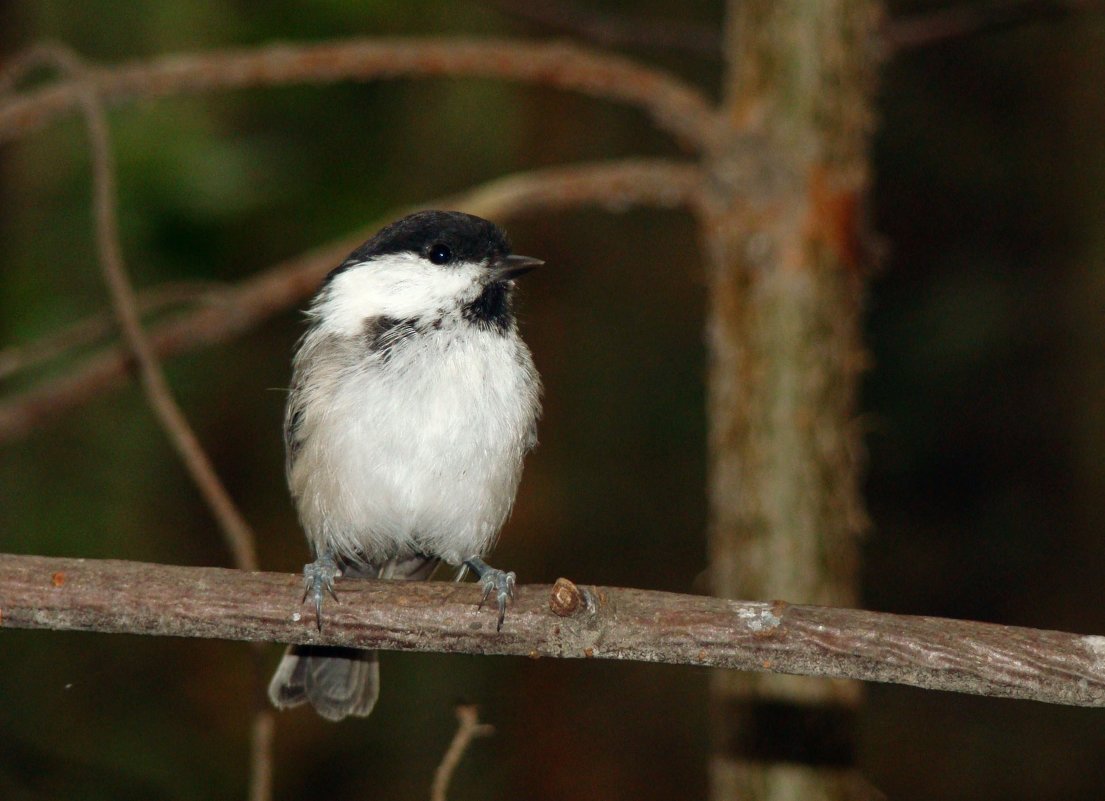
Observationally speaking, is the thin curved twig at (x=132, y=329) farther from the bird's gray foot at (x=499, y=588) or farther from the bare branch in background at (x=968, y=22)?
the bare branch in background at (x=968, y=22)

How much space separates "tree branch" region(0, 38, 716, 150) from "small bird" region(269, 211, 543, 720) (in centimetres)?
43

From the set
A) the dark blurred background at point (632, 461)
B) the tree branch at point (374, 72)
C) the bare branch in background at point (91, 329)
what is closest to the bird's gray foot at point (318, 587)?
the bare branch in background at point (91, 329)

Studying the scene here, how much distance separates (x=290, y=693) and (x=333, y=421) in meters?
0.72

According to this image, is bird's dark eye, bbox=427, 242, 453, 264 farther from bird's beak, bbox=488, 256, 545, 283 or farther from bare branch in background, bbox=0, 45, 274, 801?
bare branch in background, bbox=0, 45, 274, 801

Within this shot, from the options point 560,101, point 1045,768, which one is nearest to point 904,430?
point 1045,768

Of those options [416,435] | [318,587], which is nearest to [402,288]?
[416,435]

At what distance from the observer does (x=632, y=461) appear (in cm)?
847

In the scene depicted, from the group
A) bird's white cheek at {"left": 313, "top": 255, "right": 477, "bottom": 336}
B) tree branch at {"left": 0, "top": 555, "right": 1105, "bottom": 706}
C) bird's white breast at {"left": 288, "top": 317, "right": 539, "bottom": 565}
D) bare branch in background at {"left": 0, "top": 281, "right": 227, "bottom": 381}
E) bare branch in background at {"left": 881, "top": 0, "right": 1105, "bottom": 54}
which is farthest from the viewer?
bare branch in background at {"left": 881, "top": 0, "right": 1105, "bottom": 54}

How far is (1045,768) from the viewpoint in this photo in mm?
6840

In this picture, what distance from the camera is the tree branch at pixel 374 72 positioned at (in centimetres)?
304

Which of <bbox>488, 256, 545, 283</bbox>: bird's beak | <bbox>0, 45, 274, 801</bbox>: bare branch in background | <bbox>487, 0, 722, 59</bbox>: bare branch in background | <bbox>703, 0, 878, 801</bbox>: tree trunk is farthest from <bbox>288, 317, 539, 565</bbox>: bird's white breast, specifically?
<bbox>487, 0, 722, 59</bbox>: bare branch in background

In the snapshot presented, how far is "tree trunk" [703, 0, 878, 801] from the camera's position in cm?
299

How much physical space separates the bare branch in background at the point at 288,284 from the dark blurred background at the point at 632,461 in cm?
215

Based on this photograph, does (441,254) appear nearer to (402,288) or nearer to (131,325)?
(402,288)
